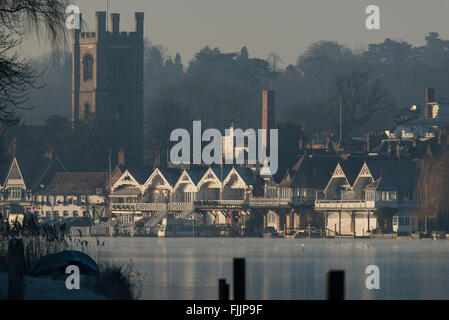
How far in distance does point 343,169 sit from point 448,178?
2102cm

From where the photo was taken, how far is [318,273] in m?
71.6

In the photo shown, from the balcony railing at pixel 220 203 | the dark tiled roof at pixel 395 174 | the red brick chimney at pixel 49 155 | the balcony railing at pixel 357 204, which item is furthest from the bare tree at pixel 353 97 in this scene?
the dark tiled roof at pixel 395 174

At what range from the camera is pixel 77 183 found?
590 ft

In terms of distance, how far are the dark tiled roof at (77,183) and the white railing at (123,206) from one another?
570 cm

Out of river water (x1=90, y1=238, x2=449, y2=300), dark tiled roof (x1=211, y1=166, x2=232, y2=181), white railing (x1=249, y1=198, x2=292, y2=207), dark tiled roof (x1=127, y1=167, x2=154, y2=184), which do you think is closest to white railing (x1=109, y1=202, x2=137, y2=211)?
dark tiled roof (x1=127, y1=167, x2=154, y2=184)

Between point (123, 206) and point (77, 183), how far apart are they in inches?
450

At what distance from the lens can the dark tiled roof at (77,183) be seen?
179 meters

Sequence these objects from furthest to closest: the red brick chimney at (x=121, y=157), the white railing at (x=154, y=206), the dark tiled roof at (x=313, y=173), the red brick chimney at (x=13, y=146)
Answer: the red brick chimney at (x=13, y=146) → the red brick chimney at (x=121, y=157) → the white railing at (x=154, y=206) → the dark tiled roof at (x=313, y=173)

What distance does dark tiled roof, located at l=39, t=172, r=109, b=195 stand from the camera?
178700 mm

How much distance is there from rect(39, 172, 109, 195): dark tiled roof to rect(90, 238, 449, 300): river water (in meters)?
66.9

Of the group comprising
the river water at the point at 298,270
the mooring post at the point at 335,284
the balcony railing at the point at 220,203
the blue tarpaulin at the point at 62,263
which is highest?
the balcony railing at the point at 220,203

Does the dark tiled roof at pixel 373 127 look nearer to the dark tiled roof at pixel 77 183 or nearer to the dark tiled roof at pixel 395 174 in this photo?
the dark tiled roof at pixel 395 174

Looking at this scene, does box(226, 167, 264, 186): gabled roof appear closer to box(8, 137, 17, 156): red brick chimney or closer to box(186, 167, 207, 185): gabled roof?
box(186, 167, 207, 185): gabled roof

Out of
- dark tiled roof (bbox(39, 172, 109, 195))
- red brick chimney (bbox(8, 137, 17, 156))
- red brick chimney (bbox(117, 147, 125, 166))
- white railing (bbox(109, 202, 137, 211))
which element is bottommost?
white railing (bbox(109, 202, 137, 211))
